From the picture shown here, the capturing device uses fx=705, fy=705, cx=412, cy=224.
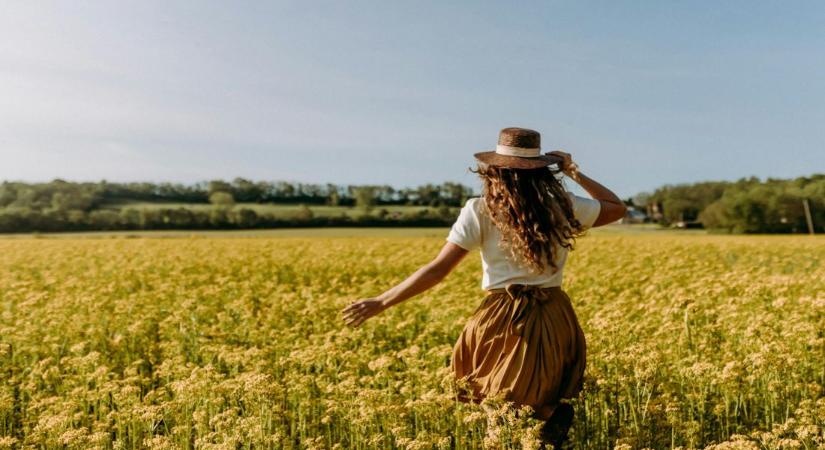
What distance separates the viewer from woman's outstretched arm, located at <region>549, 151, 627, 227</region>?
4121 mm

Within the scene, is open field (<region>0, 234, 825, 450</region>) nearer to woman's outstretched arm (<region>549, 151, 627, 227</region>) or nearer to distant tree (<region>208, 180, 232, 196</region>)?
woman's outstretched arm (<region>549, 151, 627, 227</region>)

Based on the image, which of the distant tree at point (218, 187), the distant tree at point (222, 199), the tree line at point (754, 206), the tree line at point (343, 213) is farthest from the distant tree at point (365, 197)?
the tree line at point (754, 206)

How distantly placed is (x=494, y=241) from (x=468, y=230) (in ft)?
0.56

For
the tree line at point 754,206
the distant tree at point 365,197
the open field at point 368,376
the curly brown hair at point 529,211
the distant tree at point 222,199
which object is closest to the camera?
the curly brown hair at point 529,211

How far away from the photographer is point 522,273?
3.97 meters

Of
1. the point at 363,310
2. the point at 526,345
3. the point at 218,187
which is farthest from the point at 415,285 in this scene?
the point at 218,187

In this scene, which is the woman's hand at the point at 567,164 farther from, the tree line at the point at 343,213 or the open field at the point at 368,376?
the tree line at the point at 343,213

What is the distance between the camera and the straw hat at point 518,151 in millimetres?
3861

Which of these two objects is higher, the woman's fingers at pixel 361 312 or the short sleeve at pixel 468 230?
the short sleeve at pixel 468 230

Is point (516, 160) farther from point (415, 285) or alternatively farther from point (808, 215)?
point (808, 215)

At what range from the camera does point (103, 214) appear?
63.1m

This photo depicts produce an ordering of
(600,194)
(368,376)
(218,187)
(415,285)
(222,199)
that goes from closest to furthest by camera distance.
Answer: (415,285) → (600,194) → (368,376) → (222,199) → (218,187)

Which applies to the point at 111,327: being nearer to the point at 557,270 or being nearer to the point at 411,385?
the point at 411,385

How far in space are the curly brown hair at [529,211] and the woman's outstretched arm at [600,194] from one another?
194 millimetres
